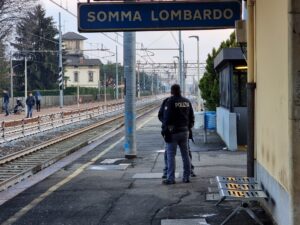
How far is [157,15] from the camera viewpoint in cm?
911

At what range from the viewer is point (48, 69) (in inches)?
3339

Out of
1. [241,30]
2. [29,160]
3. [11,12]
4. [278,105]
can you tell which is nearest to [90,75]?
[11,12]

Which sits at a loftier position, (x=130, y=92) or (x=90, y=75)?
(x=90, y=75)

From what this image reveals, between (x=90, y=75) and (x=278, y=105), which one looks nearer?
(x=278, y=105)

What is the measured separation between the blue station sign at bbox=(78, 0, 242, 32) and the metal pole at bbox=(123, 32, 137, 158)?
16.8ft

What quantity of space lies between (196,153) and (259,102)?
7.29m

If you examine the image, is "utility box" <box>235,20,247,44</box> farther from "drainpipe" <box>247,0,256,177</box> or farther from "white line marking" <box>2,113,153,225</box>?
"white line marking" <box>2,113,153,225</box>

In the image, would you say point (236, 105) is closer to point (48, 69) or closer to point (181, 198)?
point (181, 198)

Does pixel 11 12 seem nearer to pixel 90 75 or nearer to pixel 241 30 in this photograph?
pixel 241 30

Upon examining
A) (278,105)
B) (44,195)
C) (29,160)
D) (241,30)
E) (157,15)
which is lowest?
(29,160)

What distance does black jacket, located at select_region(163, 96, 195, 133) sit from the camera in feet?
32.4

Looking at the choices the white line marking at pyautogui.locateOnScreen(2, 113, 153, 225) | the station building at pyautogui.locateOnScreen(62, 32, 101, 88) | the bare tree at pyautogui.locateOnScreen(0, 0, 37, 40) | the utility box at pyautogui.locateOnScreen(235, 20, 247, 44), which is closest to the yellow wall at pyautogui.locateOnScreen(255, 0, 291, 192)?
the utility box at pyautogui.locateOnScreen(235, 20, 247, 44)

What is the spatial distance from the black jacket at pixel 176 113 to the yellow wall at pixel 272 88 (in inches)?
74.0

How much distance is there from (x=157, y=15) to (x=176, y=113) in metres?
1.71
